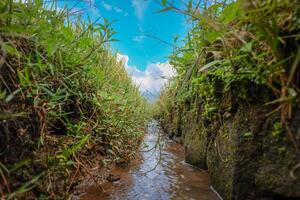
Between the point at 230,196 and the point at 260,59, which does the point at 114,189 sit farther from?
the point at 260,59

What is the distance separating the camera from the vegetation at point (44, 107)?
4.48ft

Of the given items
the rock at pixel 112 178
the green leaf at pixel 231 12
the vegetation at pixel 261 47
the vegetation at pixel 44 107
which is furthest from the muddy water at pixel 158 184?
the green leaf at pixel 231 12

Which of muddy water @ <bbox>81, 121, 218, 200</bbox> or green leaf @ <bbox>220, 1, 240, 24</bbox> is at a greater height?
green leaf @ <bbox>220, 1, 240, 24</bbox>

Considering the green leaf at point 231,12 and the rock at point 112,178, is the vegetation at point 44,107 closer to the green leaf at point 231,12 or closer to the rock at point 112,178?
the rock at point 112,178

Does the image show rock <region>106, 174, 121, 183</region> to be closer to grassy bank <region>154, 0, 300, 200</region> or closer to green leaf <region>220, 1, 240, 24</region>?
grassy bank <region>154, 0, 300, 200</region>

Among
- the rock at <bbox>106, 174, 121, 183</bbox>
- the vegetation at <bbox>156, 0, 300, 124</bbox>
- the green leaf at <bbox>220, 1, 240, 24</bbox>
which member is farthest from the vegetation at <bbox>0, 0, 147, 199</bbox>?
the green leaf at <bbox>220, 1, 240, 24</bbox>

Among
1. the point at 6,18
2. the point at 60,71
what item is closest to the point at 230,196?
the point at 60,71

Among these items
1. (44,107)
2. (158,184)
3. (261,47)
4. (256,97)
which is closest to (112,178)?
(158,184)

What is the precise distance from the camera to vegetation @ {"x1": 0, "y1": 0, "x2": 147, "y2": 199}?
4.48ft

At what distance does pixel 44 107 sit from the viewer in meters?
1.74

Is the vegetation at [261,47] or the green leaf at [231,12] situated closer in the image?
the vegetation at [261,47]

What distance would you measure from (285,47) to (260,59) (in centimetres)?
14

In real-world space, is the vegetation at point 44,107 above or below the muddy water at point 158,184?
above

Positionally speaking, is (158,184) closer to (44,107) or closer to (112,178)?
(112,178)
